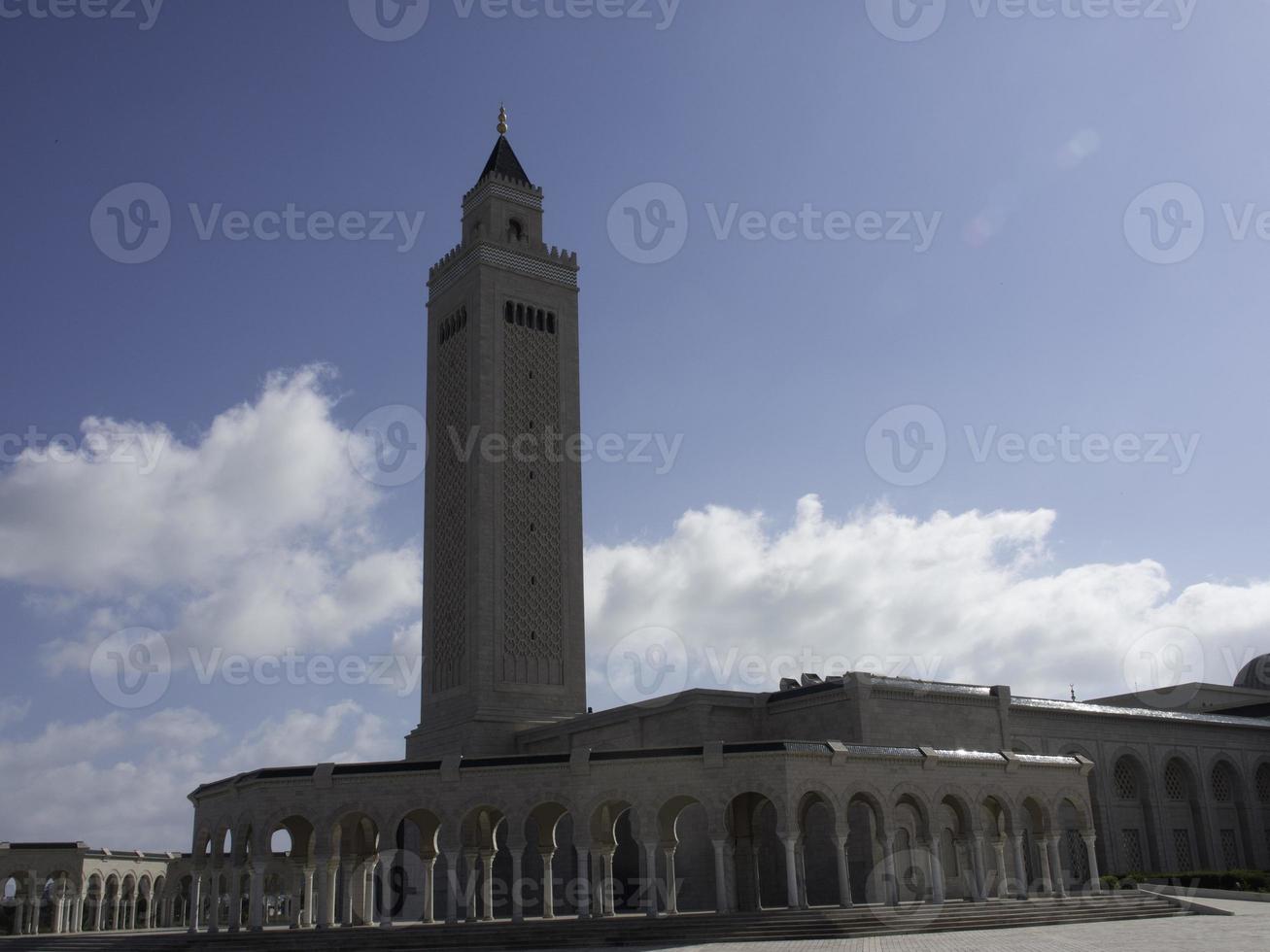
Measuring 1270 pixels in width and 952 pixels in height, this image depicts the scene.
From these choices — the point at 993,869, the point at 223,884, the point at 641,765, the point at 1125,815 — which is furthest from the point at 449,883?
the point at 1125,815

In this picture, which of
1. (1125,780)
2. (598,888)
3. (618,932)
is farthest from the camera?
(1125,780)

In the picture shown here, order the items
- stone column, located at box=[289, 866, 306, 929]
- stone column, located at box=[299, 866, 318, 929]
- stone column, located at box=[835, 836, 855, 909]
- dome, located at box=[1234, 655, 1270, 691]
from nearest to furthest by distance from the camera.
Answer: stone column, located at box=[835, 836, 855, 909] → stone column, located at box=[289, 866, 306, 929] → stone column, located at box=[299, 866, 318, 929] → dome, located at box=[1234, 655, 1270, 691]

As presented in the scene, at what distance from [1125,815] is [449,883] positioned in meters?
28.9

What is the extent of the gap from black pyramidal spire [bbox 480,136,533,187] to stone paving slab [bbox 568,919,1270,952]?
3680 centimetres

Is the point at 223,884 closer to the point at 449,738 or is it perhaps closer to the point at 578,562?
the point at 449,738

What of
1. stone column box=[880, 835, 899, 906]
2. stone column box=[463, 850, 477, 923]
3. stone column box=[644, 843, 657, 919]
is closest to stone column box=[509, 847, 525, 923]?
stone column box=[463, 850, 477, 923]

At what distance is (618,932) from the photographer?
86.7 feet

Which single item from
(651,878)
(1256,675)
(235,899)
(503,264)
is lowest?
(235,899)

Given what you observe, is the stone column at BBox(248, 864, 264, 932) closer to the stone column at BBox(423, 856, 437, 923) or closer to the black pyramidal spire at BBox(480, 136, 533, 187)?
the stone column at BBox(423, 856, 437, 923)

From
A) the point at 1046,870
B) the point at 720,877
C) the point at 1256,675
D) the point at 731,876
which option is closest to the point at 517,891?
the point at 720,877

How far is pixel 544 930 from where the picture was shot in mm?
26266

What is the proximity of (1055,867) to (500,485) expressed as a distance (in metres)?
24.8

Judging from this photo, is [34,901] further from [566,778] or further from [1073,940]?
[1073,940]

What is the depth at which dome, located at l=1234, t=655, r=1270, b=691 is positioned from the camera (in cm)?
6475
